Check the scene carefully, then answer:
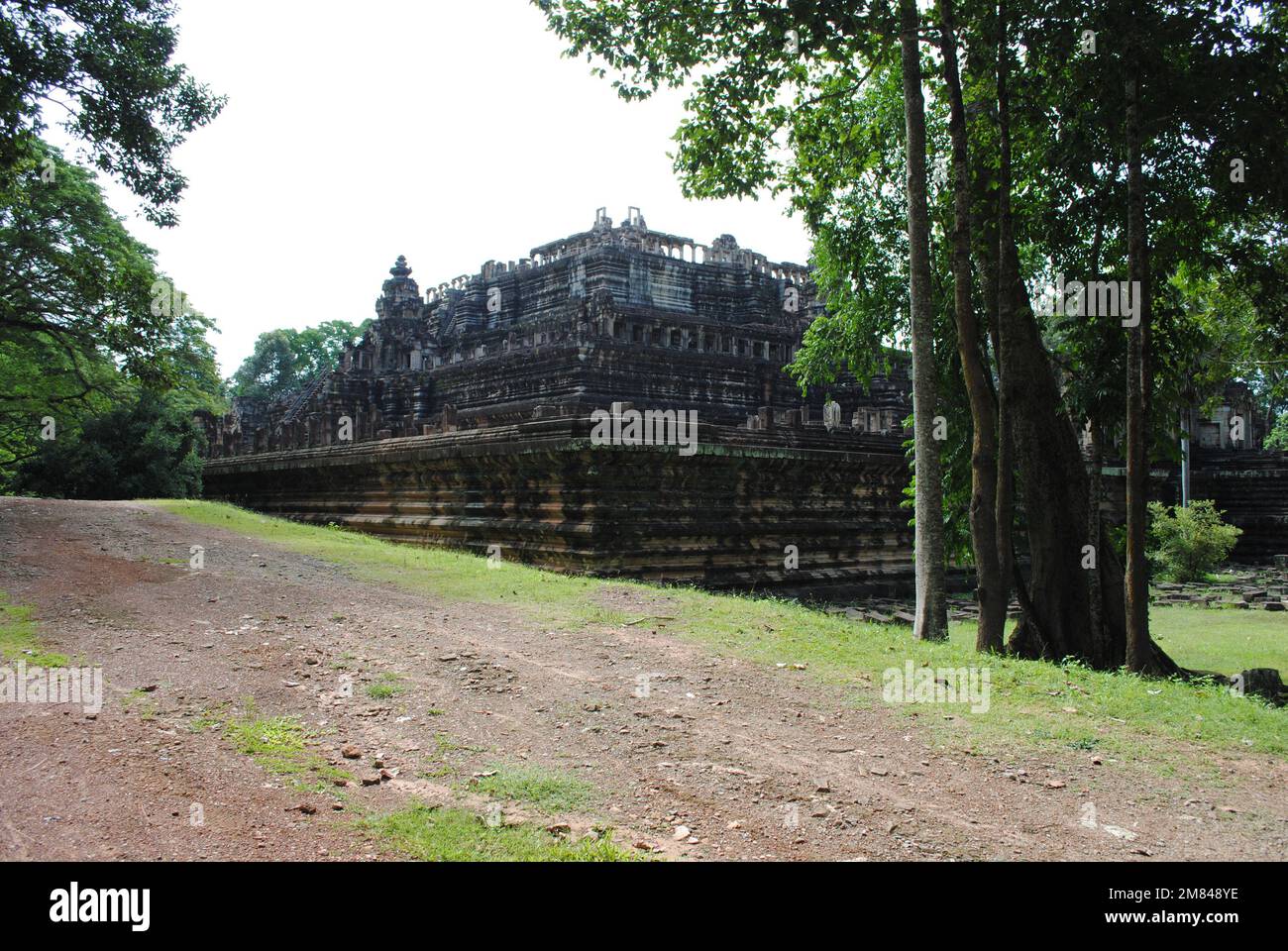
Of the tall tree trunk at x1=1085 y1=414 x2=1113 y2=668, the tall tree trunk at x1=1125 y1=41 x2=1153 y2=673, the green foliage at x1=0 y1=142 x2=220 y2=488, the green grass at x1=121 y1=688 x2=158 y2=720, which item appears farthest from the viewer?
the green foliage at x1=0 y1=142 x2=220 y2=488

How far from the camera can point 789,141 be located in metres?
11.7

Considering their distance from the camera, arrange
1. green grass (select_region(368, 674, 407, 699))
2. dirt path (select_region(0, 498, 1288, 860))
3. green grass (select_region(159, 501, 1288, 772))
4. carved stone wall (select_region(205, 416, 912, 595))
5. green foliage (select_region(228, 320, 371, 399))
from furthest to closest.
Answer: green foliage (select_region(228, 320, 371, 399)) → carved stone wall (select_region(205, 416, 912, 595)) → green grass (select_region(368, 674, 407, 699)) → green grass (select_region(159, 501, 1288, 772)) → dirt path (select_region(0, 498, 1288, 860))

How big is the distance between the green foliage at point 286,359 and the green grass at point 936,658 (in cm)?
5218

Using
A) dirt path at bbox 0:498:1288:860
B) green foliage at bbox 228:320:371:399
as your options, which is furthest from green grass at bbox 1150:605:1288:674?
green foliage at bbox 228:320:371:399

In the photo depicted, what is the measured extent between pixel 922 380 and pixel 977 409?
0.67m

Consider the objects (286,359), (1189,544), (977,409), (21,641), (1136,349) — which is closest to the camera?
(21,641)

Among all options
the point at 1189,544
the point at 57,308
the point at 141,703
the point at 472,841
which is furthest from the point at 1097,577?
the point at 57,308

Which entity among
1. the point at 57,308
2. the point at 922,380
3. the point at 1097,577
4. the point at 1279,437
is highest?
the point at 57,308

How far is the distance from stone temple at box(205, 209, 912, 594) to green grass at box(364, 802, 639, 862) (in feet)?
26.8

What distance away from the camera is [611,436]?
12820 mm

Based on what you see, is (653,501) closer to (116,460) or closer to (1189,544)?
(116,460)

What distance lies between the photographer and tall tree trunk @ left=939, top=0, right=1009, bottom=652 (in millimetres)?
9477

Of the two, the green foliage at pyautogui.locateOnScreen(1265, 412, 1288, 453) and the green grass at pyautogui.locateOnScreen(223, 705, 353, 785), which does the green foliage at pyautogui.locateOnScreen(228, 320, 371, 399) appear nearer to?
the green foliage at pyautogui.locateOnScreen(1265, 412, 1288, 453)
